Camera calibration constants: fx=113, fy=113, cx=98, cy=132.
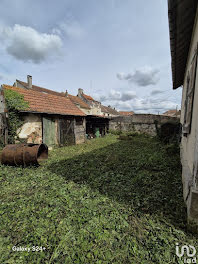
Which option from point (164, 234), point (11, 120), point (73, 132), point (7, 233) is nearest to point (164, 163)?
point (164, 234)

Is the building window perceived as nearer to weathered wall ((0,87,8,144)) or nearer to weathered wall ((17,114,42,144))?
weathered wall ((17,114,42,144))

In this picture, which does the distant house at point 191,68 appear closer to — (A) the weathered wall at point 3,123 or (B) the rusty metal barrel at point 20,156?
(B) the rusty metal barrel at point 20,156

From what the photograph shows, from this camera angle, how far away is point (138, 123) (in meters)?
14.8

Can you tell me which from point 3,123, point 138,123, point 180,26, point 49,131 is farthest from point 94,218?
point 138,123

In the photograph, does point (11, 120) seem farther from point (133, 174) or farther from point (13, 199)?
point (133, 174)

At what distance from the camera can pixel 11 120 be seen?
20.6 feet

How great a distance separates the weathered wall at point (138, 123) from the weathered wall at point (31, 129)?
11514 mm

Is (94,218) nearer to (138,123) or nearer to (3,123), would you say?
(3,123)

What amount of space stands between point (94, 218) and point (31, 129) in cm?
649

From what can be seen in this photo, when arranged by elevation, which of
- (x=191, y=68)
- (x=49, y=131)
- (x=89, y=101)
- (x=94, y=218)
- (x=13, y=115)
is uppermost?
(x=89, y=101)
